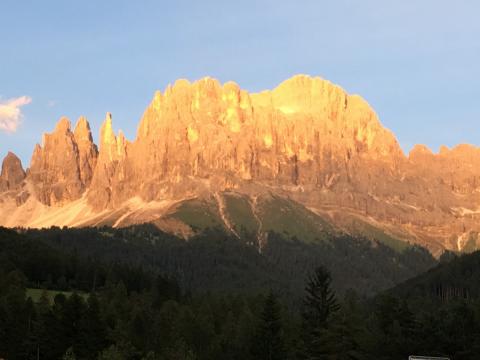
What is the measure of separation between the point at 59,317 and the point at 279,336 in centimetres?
3513

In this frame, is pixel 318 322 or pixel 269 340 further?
pixel 318 322

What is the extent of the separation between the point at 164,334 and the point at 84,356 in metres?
19.9

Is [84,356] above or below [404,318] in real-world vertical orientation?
below

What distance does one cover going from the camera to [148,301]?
19025cm

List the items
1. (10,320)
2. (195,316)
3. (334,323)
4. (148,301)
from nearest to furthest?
(334,323) < (10,320) < (195,316) < (148,301)

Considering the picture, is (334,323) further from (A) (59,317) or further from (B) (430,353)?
(A) (59,317)

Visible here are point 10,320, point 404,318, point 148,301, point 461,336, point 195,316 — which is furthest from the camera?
point 148,301

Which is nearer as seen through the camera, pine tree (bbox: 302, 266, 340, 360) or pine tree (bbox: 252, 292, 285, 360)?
pine tree (bbox: 302, 266, 340, 360)

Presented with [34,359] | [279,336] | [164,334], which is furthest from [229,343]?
[34,359]

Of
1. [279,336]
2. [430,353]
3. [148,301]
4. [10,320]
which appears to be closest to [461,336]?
[430,353]

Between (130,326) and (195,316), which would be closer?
(130,326)

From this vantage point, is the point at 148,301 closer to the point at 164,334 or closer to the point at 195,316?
the point at 195,316

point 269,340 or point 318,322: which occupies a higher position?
point 318,322

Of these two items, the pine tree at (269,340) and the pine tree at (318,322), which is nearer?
the pine tree at (318,322)
